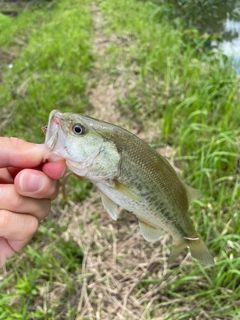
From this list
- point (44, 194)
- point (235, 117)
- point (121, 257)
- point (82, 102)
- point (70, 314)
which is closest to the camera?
point (44, 194)

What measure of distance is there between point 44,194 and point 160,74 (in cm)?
347

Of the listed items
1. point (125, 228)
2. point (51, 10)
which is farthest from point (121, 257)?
point (51, 10)

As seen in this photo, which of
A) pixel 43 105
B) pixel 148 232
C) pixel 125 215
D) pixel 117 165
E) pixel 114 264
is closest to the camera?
pixel 117 165

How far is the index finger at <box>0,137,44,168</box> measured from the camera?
143 centimetres

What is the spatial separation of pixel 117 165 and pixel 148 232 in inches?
14.2

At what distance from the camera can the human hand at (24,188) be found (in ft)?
4.62

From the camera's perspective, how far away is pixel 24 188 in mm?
1393

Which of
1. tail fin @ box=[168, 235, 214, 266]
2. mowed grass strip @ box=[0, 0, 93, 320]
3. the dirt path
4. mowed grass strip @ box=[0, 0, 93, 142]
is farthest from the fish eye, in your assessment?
mowed grass strip @ box=[0, 0, 93, 142]

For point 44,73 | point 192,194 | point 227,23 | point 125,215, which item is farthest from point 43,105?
point 227,23

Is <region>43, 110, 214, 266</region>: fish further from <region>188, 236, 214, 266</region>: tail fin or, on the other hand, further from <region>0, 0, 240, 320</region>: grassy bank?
<region>0, 0, 240, 320</region>: grassy bank

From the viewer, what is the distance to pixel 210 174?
2936mm

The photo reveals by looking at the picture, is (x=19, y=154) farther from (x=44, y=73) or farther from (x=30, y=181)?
(x=44, y=73)

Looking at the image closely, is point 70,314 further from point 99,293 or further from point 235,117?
point 235,117

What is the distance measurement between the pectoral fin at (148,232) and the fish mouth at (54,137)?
0.49 m
